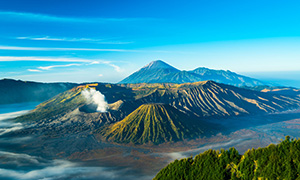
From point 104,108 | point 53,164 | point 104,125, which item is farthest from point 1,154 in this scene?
point 104,108

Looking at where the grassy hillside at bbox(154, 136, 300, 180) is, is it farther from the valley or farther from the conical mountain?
the conical mountain

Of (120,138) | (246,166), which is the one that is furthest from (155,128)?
(246,166)

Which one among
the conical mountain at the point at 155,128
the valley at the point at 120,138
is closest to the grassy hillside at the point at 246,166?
the valley at the point at 120,138

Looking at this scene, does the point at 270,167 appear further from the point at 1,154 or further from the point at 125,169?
the point at 1,154

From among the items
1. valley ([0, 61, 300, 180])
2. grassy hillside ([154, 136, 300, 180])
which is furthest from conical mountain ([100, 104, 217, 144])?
grassy hillside ([154, 136, 300, 180])

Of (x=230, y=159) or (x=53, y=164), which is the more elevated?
(x=230, y=159)

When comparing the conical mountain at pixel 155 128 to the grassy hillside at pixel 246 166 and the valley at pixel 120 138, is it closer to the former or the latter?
the valley at pixel 120 138
